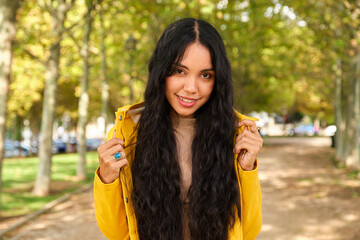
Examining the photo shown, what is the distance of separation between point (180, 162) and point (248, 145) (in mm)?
467

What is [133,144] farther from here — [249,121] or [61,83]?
[61,83]

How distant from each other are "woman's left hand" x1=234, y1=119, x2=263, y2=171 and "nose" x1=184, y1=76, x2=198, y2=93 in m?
0.31

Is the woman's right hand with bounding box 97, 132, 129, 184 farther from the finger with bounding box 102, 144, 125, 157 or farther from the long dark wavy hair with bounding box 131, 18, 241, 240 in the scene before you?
the long dark wavy hair with bounding box 131, 18, 241, 240

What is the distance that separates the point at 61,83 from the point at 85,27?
15.4 meters

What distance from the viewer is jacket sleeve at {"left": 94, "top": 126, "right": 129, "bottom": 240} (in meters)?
2.07

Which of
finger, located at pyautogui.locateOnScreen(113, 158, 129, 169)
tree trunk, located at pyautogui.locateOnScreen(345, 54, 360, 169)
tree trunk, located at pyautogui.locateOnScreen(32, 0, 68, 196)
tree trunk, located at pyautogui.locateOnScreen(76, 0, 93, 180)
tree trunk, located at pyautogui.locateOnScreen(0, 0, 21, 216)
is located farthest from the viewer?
tree trunk, located at pyautogui.locateOnScreen(345, 54, 360, 169)

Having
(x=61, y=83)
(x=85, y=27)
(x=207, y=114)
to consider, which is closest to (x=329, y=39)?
(x=85, y=27)

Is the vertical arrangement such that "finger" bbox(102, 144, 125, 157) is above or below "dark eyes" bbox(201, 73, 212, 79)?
below

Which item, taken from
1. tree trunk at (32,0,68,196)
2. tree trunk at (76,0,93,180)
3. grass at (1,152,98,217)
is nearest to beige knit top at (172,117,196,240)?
grass at (1,152,98,217)

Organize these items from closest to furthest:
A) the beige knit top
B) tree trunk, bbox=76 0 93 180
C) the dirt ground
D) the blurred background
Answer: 1. the beige knit top
2. the dirt ground
3. the blurred background
4. tree trunk, bbox=76 0 93 180

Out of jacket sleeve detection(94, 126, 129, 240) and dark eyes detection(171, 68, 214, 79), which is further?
dark eyes detection(171, 68, 214, 79)

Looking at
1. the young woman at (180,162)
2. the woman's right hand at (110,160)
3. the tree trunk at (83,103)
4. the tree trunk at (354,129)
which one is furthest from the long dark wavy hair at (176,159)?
the tree trunk at (354,129)

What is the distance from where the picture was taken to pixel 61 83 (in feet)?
96.0

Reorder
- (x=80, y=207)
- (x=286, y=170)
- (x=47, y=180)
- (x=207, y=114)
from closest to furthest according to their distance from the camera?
(x=207, y=114) < (x=80, y=207) < (x=47, y=180) < (x=286, y=170)
